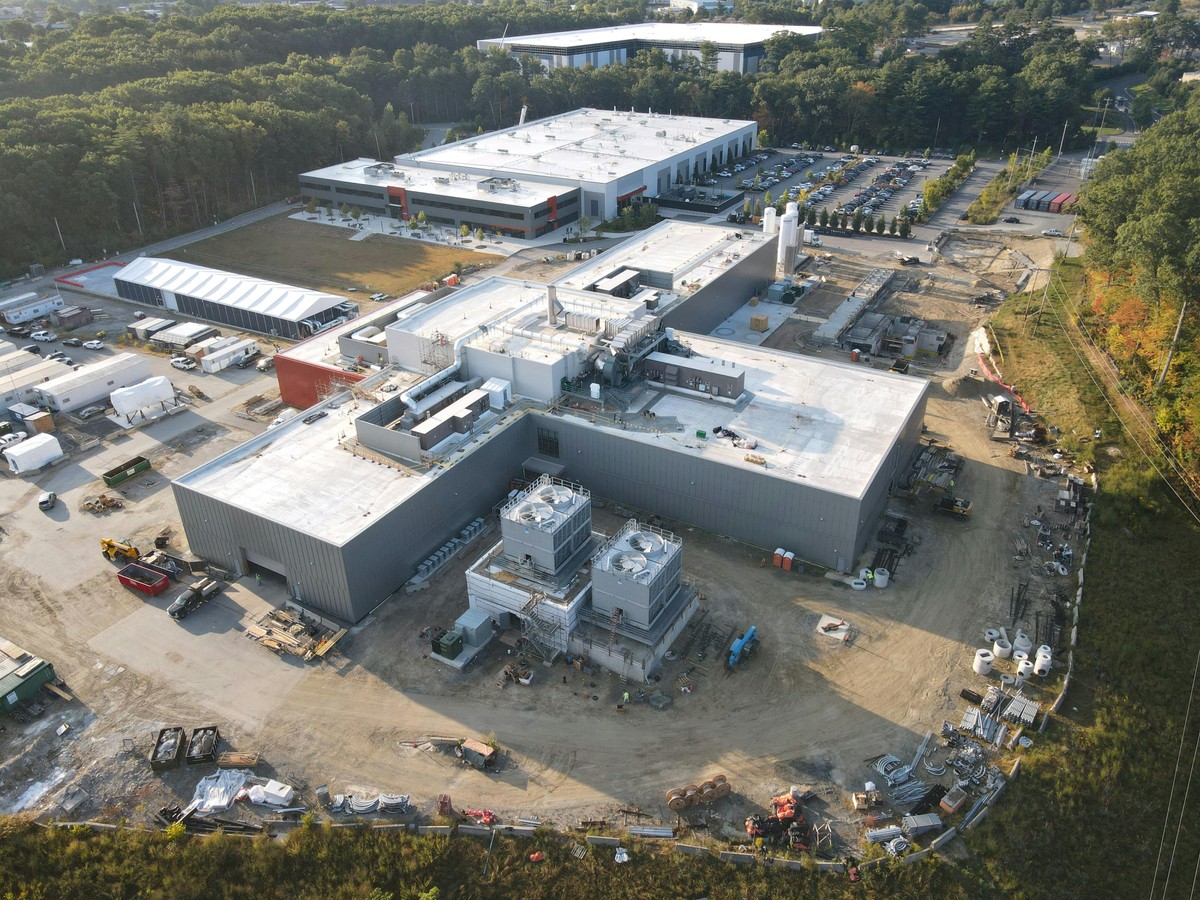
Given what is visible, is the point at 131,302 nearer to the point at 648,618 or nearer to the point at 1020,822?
the point at 648,618

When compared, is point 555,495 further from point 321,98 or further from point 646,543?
point 321,98

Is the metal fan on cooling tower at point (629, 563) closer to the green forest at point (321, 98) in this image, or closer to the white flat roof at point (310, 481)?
the white flat roof at point (310, 481)

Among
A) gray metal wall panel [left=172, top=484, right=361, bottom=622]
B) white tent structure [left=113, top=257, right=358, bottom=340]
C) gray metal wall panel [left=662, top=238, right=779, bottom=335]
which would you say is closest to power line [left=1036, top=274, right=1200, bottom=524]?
gray metal wall panel [left=662, top=238, right=779, bottom=335]

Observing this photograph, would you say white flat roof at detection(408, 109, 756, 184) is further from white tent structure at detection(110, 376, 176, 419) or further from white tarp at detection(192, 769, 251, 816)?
white tarp at detection(192, 769, 251, 816)

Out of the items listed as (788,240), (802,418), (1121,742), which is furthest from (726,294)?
(1121,742)

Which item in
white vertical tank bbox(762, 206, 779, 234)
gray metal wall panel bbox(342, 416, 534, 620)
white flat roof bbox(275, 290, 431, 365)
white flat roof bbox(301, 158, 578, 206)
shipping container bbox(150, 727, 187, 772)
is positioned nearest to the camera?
shipping container bbox(150, 727, 187, 772)
